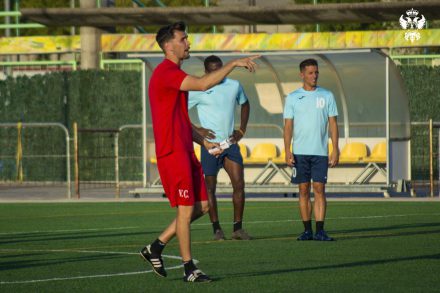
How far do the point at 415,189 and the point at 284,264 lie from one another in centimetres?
1587

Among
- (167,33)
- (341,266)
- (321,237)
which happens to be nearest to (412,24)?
(321,237)

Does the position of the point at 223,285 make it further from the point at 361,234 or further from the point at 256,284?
the point at 361,234

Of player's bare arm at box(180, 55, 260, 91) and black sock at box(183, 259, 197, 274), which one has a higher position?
player's bare arm at box(180, 55, 260, 91)

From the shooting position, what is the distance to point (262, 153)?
26.8 metres

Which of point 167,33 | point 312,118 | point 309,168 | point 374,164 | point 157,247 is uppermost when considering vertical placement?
point 167,33

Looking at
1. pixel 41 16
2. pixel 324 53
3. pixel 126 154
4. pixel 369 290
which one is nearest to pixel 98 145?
pixel 126 154

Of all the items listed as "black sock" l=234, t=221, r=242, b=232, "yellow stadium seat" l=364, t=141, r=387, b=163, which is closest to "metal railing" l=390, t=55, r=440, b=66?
"yellow stadium seat" l=364, t=141, r=387, b=163

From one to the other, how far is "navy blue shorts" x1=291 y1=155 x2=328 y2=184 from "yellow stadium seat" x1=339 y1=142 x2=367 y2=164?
33.8ft

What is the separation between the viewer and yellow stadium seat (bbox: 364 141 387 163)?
84.3ft

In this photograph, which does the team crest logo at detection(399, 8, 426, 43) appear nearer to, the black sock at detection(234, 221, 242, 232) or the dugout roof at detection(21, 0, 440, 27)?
the dugout roof at detection(21, 0, 440, 27)

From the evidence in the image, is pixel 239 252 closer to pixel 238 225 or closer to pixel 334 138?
pixel 238 225

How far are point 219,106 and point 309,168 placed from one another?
1325mm

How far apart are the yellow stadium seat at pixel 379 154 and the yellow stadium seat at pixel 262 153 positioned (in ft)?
6.63

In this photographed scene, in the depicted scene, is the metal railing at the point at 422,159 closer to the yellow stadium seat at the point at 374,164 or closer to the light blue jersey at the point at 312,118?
the yellow stadium seat at the point at 374,164
